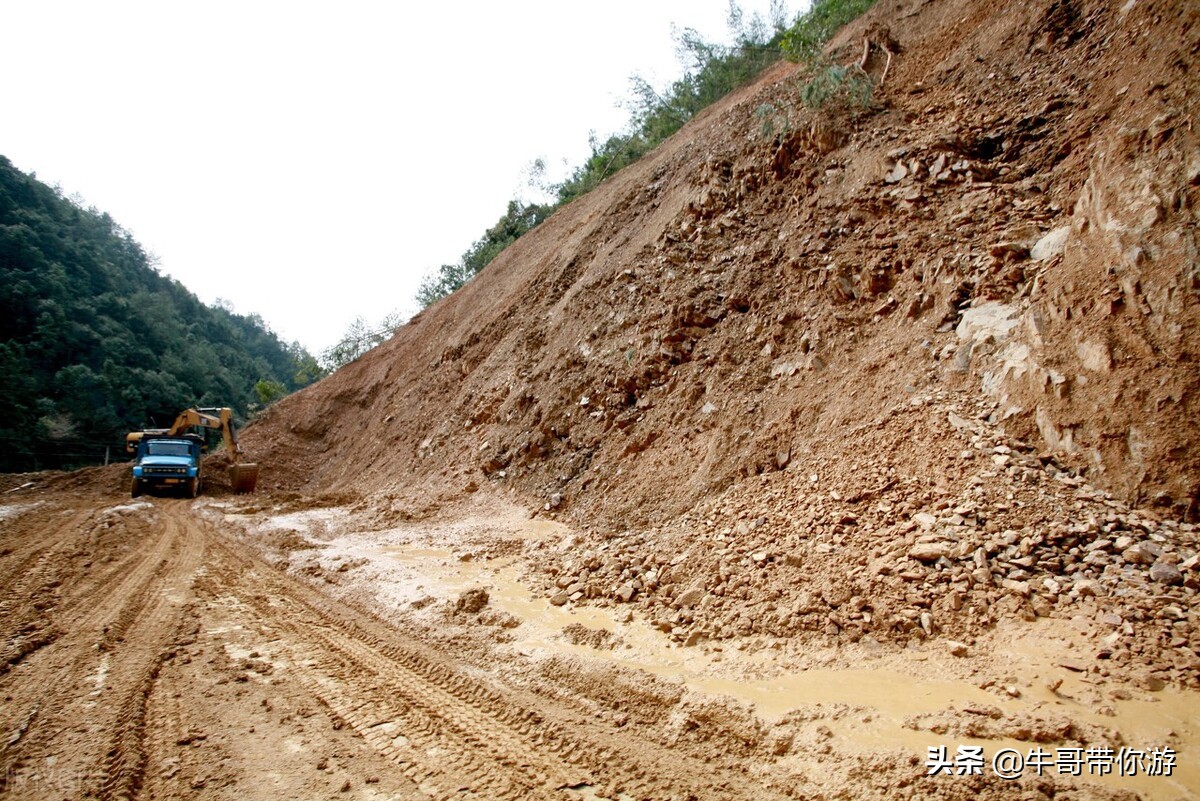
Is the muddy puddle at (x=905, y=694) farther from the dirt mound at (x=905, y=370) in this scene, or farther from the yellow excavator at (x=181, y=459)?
the yellow excavator at (x=181, y=459)

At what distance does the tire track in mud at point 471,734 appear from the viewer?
8.87ft

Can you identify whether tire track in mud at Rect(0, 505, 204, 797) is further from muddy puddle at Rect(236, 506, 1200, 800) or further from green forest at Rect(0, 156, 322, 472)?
green forest at Rect(0, 156, 322, 472)

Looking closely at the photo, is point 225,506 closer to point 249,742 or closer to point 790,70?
point 249,742

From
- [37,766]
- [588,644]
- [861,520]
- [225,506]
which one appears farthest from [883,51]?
[225,506]

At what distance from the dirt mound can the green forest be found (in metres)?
18.9

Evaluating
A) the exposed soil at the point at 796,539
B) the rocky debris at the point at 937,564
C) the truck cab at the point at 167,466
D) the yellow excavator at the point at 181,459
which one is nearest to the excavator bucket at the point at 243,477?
the yellow excavator at the point at 181,459

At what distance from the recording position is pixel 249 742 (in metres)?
2.99

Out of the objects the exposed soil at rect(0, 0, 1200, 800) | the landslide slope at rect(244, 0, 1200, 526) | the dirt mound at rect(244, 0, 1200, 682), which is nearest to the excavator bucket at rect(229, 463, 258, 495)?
the landslide slope at rect(244, 0, 1200, 526)

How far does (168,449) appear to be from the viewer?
14.3 meters

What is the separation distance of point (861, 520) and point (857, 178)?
597 centimetres

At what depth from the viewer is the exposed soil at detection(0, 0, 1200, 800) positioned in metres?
2.89

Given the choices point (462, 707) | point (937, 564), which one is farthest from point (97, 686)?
point (937, 564)

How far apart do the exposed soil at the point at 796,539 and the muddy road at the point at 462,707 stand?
0.02 meters

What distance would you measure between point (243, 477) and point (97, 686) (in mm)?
13457
